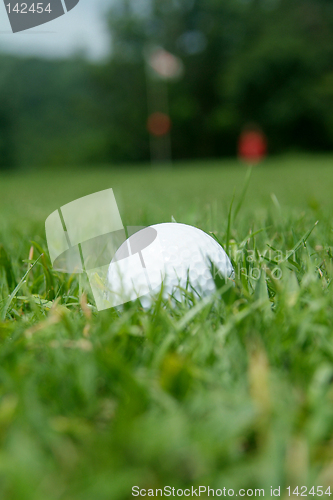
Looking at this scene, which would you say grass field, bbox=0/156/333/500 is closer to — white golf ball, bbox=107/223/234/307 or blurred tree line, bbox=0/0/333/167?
white golf ball, bbox=107/223/234/307

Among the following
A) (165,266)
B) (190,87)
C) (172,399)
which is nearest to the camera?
(172,399)

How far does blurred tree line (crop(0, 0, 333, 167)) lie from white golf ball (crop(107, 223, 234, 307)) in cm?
1757

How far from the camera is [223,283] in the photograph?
83 cm

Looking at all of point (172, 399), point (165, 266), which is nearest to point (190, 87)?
point (165, 266)

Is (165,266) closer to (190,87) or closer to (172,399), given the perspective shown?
(172,399)

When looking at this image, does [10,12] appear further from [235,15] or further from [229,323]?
[235,15]

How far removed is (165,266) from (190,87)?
776 inches

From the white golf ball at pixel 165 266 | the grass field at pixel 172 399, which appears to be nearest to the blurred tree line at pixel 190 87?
the white golf ball at pixel 165 266

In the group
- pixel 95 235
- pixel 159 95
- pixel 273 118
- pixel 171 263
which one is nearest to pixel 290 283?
pixel 171 263

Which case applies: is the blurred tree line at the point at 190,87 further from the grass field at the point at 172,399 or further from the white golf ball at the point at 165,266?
the grass field at the point at 172,399

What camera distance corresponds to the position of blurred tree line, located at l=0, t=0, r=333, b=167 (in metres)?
16.9

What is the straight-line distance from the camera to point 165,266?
3.10ft

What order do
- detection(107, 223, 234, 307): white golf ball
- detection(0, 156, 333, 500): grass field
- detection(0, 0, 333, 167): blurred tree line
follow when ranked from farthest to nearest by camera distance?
detection(0, 0, 333, 167): blurred tree line, detection(107, 223, 234, 307): white golf ball, detection(0, 156, 333, 500): grass field

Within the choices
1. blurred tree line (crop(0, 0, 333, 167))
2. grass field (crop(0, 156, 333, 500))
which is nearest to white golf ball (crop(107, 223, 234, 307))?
grass field (crop(0, 156, 333, 500))
